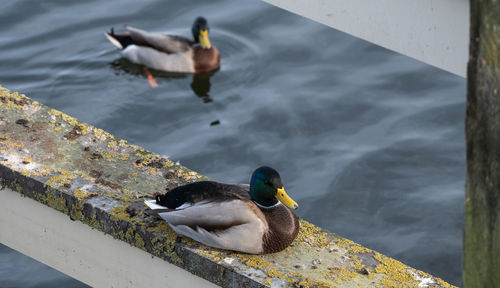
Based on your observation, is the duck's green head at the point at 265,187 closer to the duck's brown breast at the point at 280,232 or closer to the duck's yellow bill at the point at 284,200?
the duck's yellow bill at the point at 284,200

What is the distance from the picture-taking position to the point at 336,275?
11.7 ft

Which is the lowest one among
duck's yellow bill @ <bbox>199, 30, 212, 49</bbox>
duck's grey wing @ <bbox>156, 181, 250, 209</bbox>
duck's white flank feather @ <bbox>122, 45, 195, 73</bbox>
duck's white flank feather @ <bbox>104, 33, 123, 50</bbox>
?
duck's white flank feather @ <bbox>122, 45, 195, 73</bbox>

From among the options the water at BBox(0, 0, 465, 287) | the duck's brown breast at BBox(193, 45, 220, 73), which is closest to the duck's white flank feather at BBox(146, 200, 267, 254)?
the water at BBox(0, 0, 465, 287)

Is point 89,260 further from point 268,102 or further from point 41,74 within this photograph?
point 41,74

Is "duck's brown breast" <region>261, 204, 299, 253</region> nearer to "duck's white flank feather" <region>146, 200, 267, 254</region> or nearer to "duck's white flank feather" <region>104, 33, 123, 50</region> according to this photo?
"duck's white flank feather" <region>146, 200, 267, 254</region>

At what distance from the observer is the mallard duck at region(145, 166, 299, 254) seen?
376 cm

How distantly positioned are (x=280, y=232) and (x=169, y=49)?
6.50m

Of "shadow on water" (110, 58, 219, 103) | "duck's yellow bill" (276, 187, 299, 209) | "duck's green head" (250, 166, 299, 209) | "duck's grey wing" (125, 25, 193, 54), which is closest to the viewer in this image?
"duck's green head" (250, 166, 299, 209)

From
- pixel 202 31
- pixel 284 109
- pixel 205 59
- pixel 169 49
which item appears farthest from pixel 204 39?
pixel 284 109

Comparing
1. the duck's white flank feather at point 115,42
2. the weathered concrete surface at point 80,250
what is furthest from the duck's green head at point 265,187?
the duck's white flank feather at point 115,42

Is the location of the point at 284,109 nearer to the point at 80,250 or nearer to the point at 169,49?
the point at 169,49

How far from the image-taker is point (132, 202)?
3908 millimetres

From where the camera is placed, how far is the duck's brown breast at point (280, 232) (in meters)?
3.72

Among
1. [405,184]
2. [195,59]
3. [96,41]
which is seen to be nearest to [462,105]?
[405,184]
